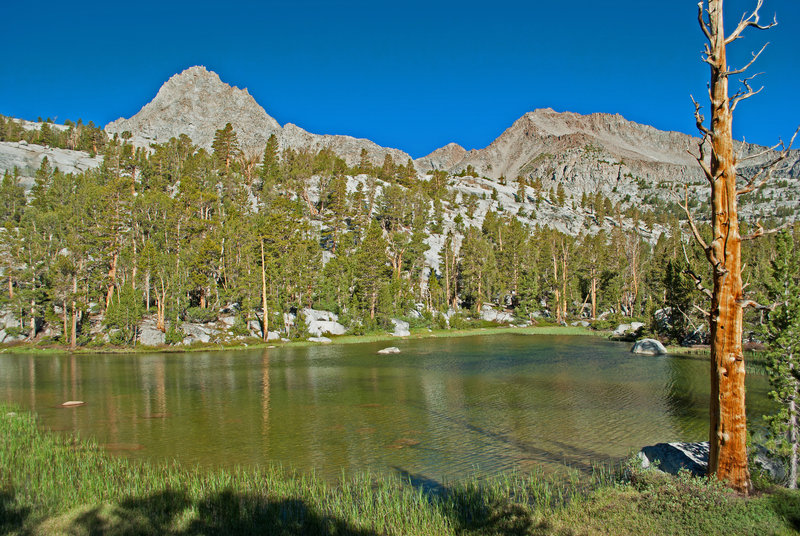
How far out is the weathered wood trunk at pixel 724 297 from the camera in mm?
9406

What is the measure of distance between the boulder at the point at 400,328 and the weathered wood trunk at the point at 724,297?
204 feet

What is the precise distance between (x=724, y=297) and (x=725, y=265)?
656 mm

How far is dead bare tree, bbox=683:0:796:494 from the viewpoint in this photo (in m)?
9.41

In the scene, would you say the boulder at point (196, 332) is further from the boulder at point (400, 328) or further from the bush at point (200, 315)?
the boulder at point (400, 328)

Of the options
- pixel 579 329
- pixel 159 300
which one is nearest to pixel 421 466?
pixel 159 300

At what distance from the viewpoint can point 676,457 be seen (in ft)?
39.6

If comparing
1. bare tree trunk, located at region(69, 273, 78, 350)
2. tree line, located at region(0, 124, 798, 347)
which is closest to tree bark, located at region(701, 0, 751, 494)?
tree line, located at region(0, 124, 798, 347)

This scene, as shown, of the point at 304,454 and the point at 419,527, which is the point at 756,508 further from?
the point at 304,454

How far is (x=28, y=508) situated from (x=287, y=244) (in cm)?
6547

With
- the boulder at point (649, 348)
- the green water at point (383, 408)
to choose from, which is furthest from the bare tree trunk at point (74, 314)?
the boulder at point (649, 348)

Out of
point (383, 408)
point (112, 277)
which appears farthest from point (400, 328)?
point (383, 408)

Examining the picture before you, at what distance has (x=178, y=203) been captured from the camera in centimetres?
7756

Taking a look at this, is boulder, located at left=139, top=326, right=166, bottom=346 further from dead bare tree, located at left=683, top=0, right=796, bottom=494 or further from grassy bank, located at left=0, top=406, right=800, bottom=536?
dead bare tree, located at left=683, top=0, right=796, bottom=494

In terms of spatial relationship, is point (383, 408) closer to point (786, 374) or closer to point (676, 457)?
point (676, 457)
